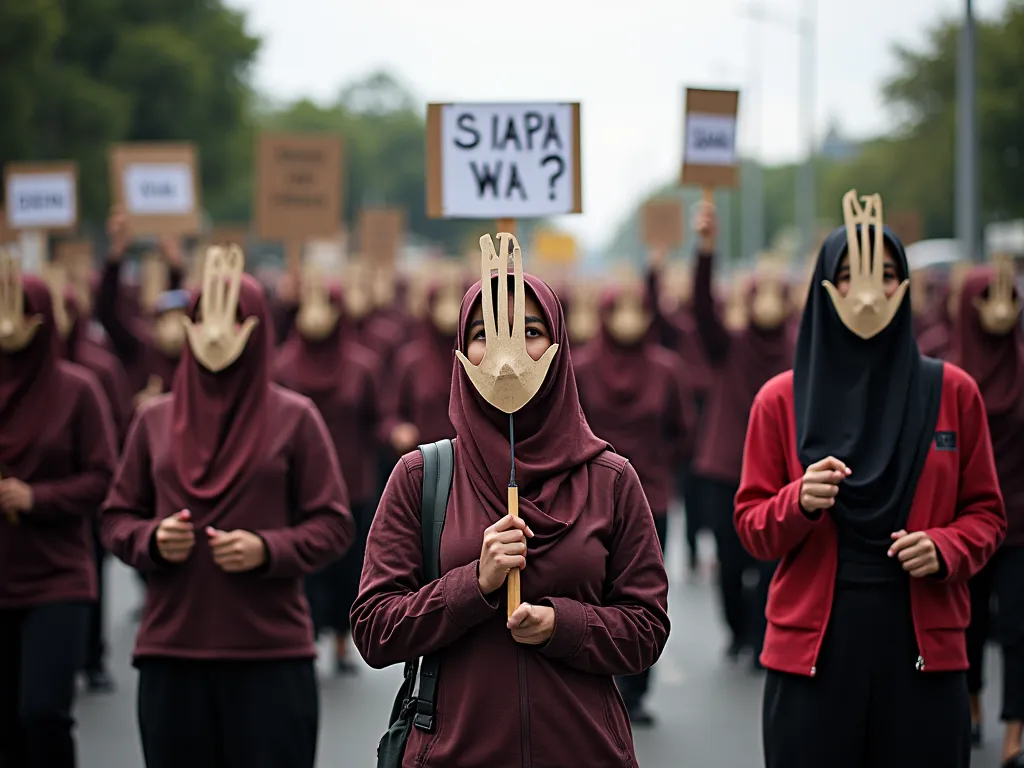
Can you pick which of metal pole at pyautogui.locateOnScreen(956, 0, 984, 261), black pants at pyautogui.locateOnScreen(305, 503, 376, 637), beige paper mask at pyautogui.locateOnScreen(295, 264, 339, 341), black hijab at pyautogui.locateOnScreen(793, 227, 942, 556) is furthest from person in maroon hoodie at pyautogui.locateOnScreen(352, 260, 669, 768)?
metal pole at pyautogui.locateOnScreen(956, 0, 984, 261)

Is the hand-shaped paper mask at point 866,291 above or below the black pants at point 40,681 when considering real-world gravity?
above

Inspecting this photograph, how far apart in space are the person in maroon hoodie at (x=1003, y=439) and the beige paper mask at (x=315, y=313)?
413 centimetres

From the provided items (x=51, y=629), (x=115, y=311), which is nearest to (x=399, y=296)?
(x=115, y=311)

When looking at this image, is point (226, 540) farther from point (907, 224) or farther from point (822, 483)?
point (907, 224)

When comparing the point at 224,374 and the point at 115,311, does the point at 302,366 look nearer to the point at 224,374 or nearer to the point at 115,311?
the point at 115,311

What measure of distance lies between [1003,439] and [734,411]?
281 cm

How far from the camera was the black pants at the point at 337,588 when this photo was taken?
31.6ft

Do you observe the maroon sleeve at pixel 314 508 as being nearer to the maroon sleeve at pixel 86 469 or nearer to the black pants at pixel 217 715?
the black pants at pixel 217 715

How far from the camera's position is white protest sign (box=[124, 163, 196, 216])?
1208 cm

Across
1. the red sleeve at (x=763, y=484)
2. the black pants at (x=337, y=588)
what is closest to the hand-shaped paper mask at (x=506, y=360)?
the red sleeve at (x=763, y=484)

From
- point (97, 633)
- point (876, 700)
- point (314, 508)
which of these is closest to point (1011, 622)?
point (876, 700)

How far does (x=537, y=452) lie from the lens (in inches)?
151

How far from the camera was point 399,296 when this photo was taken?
64.3 ft

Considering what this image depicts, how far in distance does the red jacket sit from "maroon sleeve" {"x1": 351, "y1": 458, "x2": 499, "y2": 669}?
1356mm
